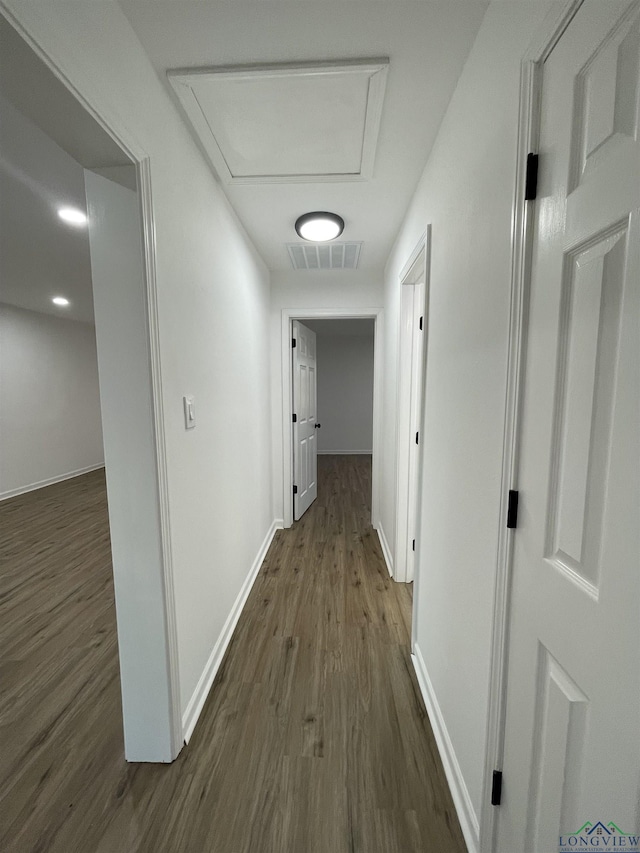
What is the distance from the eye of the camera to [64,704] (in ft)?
4.91

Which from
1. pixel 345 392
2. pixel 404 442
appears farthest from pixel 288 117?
pixel 345 392

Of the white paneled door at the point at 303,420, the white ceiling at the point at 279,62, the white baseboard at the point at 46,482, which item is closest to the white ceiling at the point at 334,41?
the white ceiling at the point at 279,62

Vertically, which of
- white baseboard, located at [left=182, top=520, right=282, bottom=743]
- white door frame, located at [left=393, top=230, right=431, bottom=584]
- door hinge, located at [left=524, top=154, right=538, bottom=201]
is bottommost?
white baseboard, located at [left=182, top=520, right=282, bottom=743]

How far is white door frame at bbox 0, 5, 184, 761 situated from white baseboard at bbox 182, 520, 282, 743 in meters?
0.06

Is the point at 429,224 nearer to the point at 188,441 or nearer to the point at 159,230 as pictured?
the point at 159,230

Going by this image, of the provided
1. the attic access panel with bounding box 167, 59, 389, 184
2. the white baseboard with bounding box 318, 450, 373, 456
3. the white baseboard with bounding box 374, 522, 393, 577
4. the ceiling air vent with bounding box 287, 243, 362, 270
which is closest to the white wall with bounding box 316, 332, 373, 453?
the white baseboard with bounding box 318, 450, 373, 456

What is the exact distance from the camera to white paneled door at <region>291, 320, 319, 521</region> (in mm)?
3355

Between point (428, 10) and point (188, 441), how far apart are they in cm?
156

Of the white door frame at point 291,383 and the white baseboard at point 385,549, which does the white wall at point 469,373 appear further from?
the white door frame at point 291,383

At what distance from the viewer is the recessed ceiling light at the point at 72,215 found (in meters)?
2.15

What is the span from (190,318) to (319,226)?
122cm

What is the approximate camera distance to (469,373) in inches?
42.6

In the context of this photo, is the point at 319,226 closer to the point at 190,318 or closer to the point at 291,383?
the point at 190,318

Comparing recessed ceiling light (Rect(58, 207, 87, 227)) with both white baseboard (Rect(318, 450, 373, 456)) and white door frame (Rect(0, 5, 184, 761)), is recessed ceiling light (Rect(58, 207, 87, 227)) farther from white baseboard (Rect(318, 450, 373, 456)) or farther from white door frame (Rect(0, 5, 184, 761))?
white baseboard (Rect(318, 450, 373, 456))
